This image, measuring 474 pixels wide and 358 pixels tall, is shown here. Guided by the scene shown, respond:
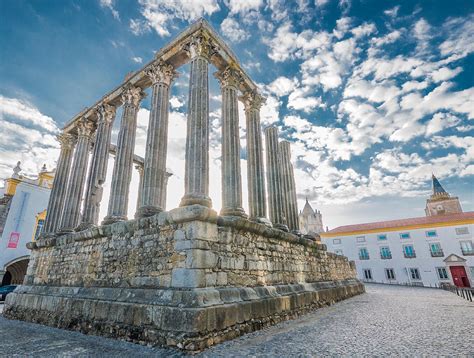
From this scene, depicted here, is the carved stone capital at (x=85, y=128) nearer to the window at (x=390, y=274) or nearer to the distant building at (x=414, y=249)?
the distant building at (x=414, y=249)

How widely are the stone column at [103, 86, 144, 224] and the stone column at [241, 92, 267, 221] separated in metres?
4.29

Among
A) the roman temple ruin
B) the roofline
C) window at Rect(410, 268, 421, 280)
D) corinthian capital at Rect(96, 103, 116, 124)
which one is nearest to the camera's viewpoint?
the roman temple ruin

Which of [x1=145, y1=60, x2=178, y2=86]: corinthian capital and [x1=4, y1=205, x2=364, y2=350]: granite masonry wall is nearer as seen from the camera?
[x1=4, y1=205, x2=364, y2=350]: granite masonry wall

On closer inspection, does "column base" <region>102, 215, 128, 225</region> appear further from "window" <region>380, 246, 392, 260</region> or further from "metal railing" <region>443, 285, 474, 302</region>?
"window" <region>380, 246, 392, 260</region>

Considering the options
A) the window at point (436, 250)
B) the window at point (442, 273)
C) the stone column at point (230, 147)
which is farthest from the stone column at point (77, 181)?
the window at point (436, 250)

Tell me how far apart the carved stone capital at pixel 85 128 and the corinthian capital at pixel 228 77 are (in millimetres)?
6987

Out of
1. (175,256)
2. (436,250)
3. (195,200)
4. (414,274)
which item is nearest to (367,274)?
(414,274)

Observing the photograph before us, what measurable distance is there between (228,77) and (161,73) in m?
2.35

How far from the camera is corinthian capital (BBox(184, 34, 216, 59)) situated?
7938mm

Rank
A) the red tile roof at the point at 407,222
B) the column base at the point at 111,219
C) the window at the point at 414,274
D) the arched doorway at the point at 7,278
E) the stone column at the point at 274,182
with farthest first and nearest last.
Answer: the red tile roof at the point at 407,222, the window at the point at 414,274, the arched doorway at the point at 7,278, the stone column at the point at 274,182, the column base at the point at 111,219

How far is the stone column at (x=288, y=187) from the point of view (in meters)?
10.6

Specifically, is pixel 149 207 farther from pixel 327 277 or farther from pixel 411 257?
pixel 411 257

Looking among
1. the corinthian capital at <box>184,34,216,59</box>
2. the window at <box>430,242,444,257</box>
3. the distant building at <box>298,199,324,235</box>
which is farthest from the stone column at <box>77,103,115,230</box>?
the distant building at <box>298,199,324,235</box>

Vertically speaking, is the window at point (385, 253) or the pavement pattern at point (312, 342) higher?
the window at point (385, 253)
